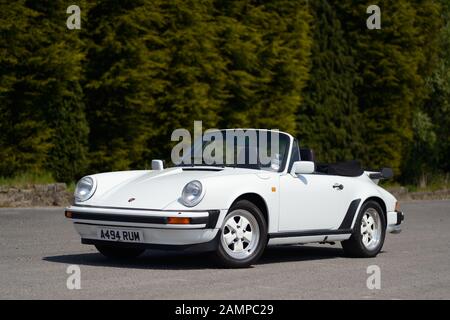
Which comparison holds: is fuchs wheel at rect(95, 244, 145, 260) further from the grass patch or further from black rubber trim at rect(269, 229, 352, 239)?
the grass patch

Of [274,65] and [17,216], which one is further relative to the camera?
[274,65]

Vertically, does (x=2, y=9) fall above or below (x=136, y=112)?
above

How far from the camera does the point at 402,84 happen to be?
31000 millimetres

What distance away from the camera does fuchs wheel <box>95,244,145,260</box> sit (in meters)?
10.6

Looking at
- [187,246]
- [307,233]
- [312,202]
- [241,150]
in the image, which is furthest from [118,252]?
[312,202]

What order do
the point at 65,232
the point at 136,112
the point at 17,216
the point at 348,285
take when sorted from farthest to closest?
the point at 136,112, the point at 17,216, the point at 65,232, the point at 348,285

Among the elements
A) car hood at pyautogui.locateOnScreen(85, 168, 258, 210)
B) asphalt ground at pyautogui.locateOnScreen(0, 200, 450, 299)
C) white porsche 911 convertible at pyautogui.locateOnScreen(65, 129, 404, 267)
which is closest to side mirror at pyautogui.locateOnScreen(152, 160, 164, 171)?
white porsche 911 convertible at pyautogui.locateOnScreen(65, 129, 404, 267)

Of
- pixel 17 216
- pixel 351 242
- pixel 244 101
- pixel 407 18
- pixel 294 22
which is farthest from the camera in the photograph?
pixel 407 18

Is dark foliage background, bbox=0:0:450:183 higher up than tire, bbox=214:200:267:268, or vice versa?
dark foliage background, bbox=0:0:450:183

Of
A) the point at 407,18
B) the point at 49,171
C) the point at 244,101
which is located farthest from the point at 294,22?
the point at 49,171

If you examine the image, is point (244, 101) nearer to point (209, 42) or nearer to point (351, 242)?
point (209, 42)

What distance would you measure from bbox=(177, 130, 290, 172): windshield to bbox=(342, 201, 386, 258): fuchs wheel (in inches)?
53.4

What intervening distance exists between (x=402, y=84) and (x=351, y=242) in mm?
20143

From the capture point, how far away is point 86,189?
10562mm
